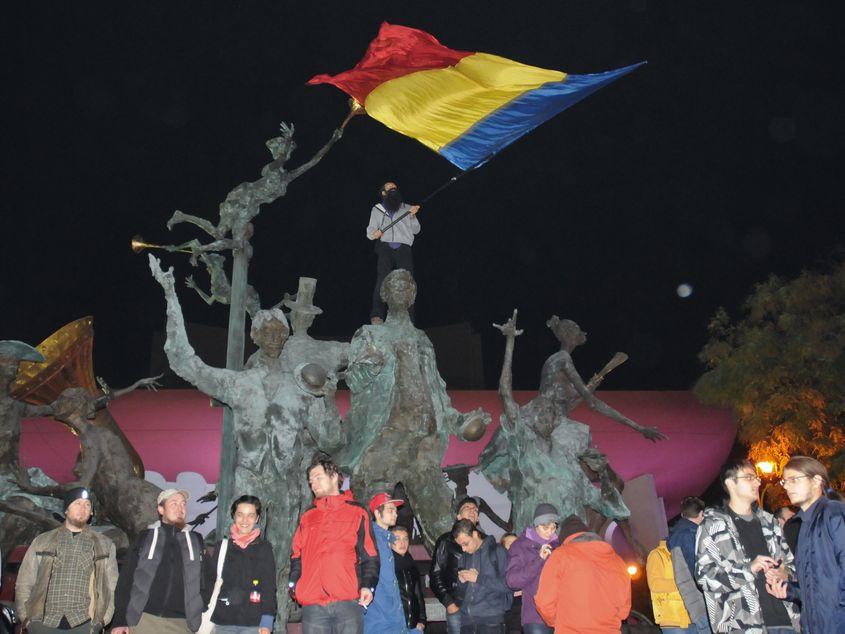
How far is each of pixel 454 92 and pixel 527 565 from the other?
6.37 meters

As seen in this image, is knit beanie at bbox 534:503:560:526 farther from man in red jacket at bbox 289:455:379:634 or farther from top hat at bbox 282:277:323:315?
top hat at bbox 282:277:323:315

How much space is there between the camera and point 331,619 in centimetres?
538

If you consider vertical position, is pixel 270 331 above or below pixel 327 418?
above

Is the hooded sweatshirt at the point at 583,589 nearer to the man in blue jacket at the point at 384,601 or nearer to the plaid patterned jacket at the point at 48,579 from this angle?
the man in blue jacket at the point at 384,601

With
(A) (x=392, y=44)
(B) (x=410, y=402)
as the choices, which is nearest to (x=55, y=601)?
(B) (x=410, y=402)

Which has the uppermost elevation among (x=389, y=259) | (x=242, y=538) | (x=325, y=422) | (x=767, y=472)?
(x=389, y=259)

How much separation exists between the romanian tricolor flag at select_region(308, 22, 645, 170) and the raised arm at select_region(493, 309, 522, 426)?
237 centimetres

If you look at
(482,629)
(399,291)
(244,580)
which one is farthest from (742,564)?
(399,291)

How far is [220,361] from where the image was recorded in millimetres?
22766

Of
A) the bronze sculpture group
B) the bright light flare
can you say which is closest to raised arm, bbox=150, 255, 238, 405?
the bronze sculpture group

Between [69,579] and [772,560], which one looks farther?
[69,579]

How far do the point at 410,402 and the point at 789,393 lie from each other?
595 inches

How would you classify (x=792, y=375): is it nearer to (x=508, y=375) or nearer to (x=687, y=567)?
(x=508, y=375)

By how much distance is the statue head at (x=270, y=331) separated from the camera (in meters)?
7.72
